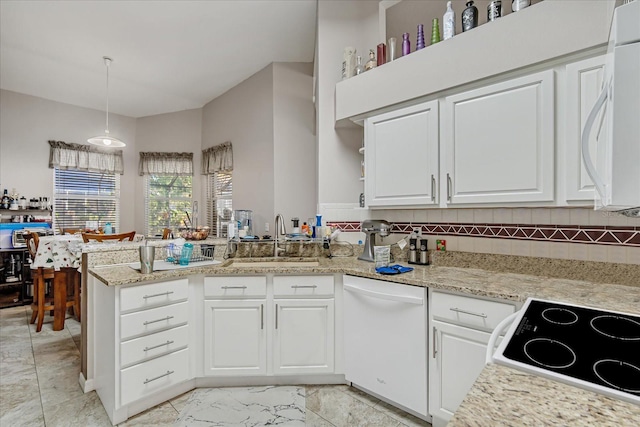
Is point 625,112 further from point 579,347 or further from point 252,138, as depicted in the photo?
point 252,138

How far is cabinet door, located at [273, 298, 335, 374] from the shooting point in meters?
2.10

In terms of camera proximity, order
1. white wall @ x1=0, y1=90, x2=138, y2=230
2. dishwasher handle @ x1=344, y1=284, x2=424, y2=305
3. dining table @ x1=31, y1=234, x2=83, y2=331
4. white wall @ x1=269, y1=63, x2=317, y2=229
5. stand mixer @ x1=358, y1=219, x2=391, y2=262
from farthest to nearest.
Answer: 1. white wall @ x1=0, y1=90, x2=138, y2=230
2. white wall @ x1=269, y1=63, x2=317, y2=229
3. dining table @ x1=31, y1=234, x2=83, y2=331
4. stand mixer @ x1=358, y1=219, x2=391, y2=262
5. dishwasher handle @ x1=344, y1=284, x2=424, y2=305

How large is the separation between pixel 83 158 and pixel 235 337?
187 inches

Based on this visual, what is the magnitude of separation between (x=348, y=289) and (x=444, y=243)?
0.78m

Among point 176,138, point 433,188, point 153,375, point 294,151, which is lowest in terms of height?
point 153,375

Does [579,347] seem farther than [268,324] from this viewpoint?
No

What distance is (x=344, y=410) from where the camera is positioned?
1898mm

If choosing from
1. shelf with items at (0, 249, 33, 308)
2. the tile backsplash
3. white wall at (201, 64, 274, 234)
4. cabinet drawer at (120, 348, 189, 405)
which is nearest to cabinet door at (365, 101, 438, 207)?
the tile backsplash

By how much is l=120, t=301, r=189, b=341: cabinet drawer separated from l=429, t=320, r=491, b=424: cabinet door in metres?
1.55

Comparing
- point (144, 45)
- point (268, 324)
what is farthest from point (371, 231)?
point (144, 45)

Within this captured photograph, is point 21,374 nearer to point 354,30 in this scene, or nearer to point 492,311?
point 492,311

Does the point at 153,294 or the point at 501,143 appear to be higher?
the point at 501,143

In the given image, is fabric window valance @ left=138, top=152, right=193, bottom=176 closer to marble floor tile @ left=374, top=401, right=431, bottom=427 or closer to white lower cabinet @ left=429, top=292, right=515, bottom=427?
marble floor tile @ left=374, top=401, right=431, bottom=427

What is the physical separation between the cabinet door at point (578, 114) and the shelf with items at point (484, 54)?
91 millimetres
